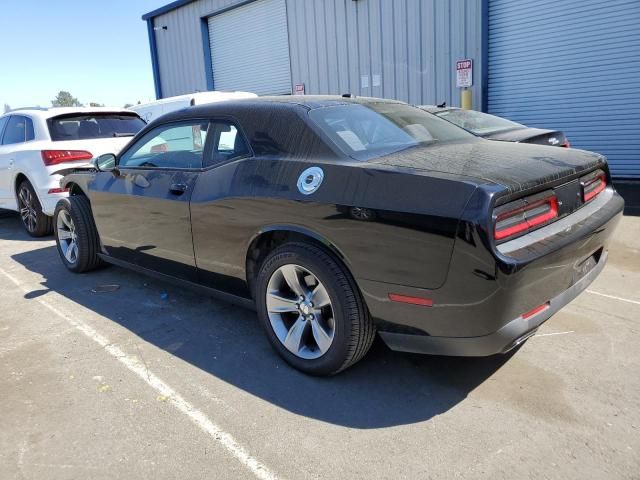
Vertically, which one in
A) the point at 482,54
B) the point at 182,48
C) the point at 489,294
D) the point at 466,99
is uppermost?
the point at 182,48

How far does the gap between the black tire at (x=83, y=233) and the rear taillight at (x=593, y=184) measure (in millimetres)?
4165

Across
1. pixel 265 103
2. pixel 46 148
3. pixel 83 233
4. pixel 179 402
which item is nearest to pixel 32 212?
pixel 46 148

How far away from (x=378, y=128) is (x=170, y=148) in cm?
164

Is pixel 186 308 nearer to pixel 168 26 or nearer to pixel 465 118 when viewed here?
pixel 465 118

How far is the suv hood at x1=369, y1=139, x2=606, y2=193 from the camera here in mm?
2420

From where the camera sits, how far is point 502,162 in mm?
2658

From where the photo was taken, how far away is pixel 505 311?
230cm

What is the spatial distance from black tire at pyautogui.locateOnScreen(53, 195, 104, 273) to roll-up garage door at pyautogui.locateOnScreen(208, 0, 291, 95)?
34.6 feet

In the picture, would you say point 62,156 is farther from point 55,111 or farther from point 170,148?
point 170,148

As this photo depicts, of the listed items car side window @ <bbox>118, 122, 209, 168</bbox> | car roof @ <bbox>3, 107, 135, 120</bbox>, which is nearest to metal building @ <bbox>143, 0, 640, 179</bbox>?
car roof @ <bbox>3, 107, 135, 120</bbox>

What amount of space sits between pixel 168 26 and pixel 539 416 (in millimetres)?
18868

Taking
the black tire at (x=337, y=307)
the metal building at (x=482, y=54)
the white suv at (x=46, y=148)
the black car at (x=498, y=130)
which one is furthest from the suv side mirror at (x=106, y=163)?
the metal building at (x=482, y=54)

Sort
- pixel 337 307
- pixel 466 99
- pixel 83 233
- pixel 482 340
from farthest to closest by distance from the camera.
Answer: pixel 466 99 → pixel 83 233 → pixel 337 307 → pixel 482 340

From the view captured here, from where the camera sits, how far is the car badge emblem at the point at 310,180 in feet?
9.09
